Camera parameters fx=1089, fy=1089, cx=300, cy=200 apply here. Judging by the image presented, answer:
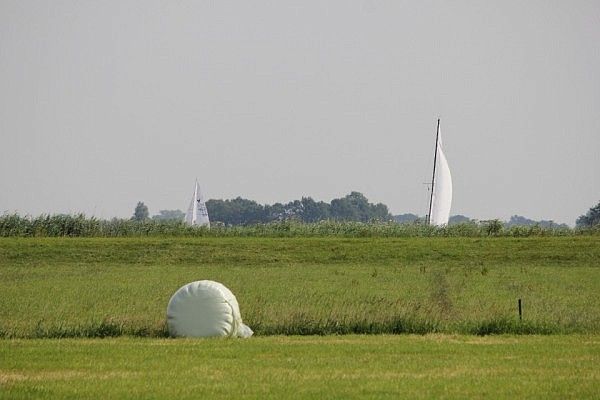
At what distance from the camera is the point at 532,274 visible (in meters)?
35.5

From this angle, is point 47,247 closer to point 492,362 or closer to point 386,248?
point 386,248

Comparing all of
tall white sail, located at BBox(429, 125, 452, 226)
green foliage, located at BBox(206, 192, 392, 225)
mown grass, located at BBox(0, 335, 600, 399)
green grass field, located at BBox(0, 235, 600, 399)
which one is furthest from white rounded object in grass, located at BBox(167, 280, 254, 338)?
green foliage, located at BBox(206, 192, 392, 225)

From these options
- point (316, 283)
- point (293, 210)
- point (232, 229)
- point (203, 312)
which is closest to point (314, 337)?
point (203, 312)

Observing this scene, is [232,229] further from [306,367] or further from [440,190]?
[306,367]

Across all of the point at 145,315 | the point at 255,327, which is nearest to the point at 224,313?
the point at 255,327

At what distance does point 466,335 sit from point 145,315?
6.58m

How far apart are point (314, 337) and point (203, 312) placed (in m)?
1.96

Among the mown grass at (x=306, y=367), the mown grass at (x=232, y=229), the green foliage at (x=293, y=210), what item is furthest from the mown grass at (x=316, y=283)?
the green foliage at (x=293, y=210)

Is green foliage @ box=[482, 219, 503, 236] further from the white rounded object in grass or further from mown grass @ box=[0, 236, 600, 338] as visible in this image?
the white rounded object in grass

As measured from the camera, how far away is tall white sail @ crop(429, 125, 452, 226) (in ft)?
243

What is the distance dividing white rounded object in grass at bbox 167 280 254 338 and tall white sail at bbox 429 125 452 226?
56.2 m

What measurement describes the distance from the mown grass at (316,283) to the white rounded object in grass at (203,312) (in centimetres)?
65

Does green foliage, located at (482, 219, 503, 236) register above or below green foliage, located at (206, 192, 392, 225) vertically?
below

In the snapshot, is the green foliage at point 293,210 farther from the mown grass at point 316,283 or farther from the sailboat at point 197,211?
the mown grass at point 316,283
